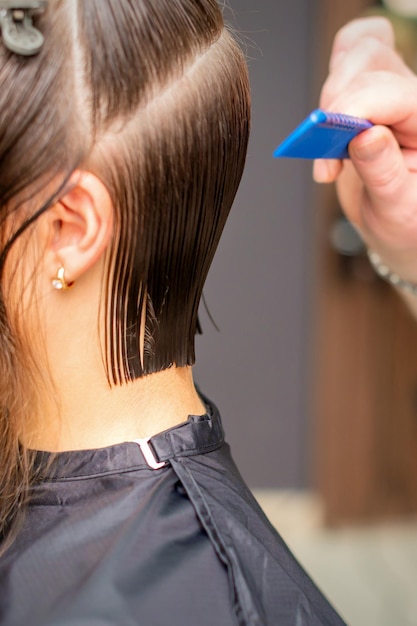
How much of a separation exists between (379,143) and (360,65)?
18 cm

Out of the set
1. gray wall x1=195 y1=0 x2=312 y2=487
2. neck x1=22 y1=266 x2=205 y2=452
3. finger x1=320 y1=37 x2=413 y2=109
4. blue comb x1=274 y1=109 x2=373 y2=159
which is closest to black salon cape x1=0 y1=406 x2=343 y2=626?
neck x1=22 y1=266 x2=205 y2=452

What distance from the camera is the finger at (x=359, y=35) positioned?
1020 mm

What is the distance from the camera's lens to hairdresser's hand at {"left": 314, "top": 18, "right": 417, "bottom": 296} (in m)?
0.85

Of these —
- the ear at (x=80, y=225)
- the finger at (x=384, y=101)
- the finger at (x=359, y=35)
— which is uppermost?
the finger at (x=359, y=35)

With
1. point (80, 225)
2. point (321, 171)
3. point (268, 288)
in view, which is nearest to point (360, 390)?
point (268, 288)

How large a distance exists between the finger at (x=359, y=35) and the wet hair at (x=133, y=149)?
215 millimetres

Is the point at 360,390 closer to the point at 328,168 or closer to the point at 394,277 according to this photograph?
the point at 394,277

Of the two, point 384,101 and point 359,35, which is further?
point 359,35

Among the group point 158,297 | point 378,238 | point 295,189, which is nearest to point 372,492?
point 295,189

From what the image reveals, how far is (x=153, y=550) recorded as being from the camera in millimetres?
739

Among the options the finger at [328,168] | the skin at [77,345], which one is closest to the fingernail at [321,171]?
the finger at [328,168]

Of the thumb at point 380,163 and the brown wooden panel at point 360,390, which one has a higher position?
the thumb at point 380,163

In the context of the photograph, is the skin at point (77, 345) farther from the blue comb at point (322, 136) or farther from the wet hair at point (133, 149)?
the blue comb at point (322, 136)

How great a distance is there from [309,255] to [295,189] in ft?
0.69
